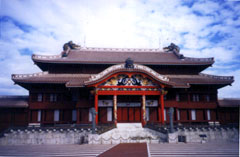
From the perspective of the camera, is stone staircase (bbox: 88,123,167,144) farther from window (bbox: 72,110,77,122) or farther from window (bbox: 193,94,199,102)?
window (bbox: 193,94,199,102)

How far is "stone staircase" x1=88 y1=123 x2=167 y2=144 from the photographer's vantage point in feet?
61.9

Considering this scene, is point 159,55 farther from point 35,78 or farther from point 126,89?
point 35,78

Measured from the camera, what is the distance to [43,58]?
28.1 m

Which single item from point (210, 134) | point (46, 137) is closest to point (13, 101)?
point (46, 137)

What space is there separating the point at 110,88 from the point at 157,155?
12855 millimetres

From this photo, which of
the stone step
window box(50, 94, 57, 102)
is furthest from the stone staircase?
window box(50, 94, 57, 102)

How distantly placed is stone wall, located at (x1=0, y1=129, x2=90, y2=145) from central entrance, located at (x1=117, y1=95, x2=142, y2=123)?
23.6ft

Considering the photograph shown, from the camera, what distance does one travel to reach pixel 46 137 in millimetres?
20250

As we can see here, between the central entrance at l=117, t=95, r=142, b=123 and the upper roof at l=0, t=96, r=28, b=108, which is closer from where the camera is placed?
the upper roof at l=0, t=96, r=28, b=108

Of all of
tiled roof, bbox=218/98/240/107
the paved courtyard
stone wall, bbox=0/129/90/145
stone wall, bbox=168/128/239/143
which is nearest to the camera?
the paved courtyard

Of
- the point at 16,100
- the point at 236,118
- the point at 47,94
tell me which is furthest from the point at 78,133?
the point at 236,118

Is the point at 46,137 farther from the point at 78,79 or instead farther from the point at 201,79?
the point at 201,79

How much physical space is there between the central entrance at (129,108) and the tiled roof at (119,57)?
5763 mm

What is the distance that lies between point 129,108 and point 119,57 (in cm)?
957
